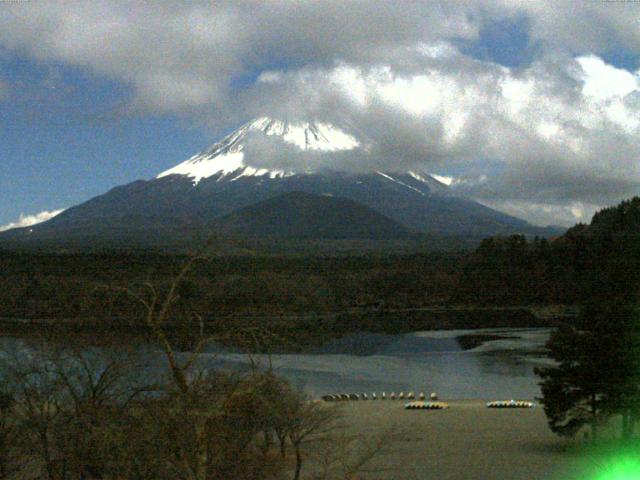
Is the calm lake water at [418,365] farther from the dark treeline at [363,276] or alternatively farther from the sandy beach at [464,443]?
the dark treeline at [363,276]

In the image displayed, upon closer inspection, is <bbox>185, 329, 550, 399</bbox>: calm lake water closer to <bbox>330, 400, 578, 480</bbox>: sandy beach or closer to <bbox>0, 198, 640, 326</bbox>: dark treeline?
<bbox>330, 400, 578, 480</bbox>: sandy beach

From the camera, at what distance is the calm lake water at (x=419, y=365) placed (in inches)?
1120

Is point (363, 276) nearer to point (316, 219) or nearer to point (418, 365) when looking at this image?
point (418, 365)

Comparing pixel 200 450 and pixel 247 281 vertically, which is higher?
pixel 247 281

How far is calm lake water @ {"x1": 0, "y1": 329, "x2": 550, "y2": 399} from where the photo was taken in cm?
2825

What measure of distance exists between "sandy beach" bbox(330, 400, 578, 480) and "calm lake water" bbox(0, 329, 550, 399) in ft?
9.88

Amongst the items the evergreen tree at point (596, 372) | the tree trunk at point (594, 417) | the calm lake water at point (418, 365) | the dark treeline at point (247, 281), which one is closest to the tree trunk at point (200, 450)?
the evergreen tree at point (596, 372)

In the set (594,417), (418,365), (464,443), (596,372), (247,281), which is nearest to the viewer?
(596,372)

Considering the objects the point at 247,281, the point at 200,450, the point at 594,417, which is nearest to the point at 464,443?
the point at 594,417

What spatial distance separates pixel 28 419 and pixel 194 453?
198 inches

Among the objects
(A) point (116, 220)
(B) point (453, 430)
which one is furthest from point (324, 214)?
(B) point (453, 430)

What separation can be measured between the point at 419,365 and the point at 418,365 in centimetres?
4

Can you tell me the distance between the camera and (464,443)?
18297 mm

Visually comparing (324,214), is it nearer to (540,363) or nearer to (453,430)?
(540,363)
